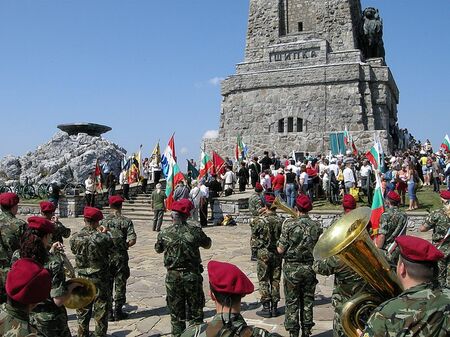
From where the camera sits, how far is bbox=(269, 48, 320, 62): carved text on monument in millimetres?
30562

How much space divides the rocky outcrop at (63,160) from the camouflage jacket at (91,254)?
802 inches

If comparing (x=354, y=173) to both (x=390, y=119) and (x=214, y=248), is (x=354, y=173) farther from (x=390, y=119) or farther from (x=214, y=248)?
(x=390, y=119)

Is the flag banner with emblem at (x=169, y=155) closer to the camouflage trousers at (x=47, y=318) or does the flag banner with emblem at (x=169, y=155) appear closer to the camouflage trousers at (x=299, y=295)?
the camouflage trousers at (x=299, y=295)

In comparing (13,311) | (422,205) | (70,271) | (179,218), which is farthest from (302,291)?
(422,205)

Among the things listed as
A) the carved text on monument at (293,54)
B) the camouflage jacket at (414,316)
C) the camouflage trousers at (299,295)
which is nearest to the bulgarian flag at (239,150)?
the carved text on monument at (293,54)

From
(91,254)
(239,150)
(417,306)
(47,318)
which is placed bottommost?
(47,318)

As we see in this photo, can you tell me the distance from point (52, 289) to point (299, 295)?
11.2 ft

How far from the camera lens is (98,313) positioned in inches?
241

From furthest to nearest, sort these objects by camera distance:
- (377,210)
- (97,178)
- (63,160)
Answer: (63,160)
(97,178)
(377,210)

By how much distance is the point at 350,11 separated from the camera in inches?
1216

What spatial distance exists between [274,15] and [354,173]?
1814cm

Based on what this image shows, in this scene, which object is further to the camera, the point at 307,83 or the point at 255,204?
the point at 307,83

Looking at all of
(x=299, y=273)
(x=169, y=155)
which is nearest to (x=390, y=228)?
(x=299, y=273)

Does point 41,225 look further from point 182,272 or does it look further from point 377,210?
point 377,210
